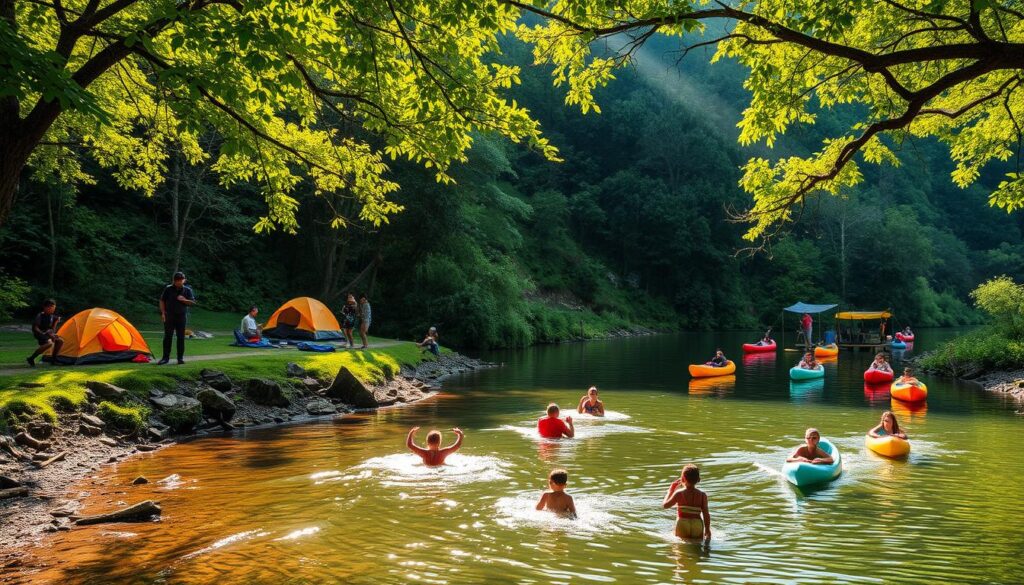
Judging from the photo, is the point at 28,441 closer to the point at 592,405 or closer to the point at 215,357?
the point at 215,357

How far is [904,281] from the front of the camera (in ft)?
263

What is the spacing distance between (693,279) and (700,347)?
100 feet

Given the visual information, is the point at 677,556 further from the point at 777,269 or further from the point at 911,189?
the point at 911,189

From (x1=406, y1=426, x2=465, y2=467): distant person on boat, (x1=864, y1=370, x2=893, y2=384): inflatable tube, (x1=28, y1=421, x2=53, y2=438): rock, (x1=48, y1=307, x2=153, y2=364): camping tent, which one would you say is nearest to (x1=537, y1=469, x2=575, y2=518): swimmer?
(x1=406, y1=426, x2=465, y2=467): distant person on boat

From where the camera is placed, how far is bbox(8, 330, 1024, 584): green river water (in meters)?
7.84

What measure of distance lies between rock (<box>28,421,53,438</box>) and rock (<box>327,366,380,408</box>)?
8105 millimetres

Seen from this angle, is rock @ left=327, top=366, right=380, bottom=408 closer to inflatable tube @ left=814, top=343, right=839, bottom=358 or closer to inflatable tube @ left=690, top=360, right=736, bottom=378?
inflatable tube @ left=690, top=360, right=736, bottom=378

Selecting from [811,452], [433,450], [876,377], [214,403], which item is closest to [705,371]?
[876,377]

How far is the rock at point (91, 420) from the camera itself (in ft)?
43.5

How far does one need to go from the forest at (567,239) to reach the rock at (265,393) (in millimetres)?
4505

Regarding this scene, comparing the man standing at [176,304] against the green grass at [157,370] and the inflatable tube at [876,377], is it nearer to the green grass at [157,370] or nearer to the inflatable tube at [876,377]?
the green grass at [157,370]

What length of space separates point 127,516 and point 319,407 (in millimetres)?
9360

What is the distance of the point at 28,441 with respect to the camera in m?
11.7

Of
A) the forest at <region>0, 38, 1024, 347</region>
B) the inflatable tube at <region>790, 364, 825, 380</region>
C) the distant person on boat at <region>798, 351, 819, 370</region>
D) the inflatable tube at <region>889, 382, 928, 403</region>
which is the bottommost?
the inflatable tube at <region>889, 382, 928, 403</region>
